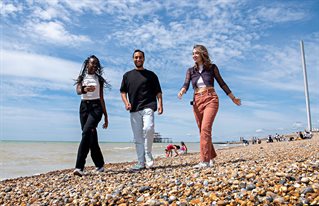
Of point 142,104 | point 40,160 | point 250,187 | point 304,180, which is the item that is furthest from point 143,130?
point 40,160

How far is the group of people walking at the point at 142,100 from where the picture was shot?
5449 mm

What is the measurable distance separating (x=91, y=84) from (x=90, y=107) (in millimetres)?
469

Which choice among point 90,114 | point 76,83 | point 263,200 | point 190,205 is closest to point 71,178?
point 90,114

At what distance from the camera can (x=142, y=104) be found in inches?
233

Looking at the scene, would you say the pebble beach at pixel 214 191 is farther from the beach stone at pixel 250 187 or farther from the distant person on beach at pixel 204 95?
the distant person on beach at pixel 204 95

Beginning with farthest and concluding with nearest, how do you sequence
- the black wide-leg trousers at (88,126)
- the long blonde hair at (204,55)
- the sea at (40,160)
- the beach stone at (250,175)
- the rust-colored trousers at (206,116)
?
the sea at (40,160), the black wide-leg trousers at (88,126), the long blonde hair at (204,55), the rust-colored trousers at (206,116), the beach stone at (250,175)

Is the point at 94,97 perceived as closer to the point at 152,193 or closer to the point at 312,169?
the point at 152,193

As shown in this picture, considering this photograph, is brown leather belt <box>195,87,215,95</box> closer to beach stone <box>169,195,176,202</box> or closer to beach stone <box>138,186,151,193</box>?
beach stone <box>138,186,151,193</box>

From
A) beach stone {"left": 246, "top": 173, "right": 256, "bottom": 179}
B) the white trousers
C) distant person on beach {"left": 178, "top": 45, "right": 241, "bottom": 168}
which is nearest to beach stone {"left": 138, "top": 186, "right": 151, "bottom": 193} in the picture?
beach stone {"left": 246, "top": 173, "right": 256, "bottom": 179}

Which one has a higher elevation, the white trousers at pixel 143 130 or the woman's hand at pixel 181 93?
the woman's hand at pixel 181 93

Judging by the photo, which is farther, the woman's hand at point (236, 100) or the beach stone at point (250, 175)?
the woman's hand at point (236, 100)

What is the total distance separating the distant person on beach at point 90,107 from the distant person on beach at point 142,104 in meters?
0.53

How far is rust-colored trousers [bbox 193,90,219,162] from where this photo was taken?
17.4 ft

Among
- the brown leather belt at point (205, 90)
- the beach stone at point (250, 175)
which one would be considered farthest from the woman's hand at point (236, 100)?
the beach stone at point (250, 175)
